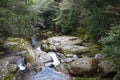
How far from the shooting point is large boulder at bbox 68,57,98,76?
963 cm

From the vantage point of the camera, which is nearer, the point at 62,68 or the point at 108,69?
the point at 108,69

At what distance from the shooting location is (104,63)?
9.55 metres

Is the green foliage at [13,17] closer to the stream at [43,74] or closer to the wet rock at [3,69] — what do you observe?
the wet rock at [3,69]

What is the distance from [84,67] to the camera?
9.70 m

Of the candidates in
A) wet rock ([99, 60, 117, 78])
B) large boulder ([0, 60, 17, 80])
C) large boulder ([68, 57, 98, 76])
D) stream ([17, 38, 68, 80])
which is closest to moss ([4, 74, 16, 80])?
large boulder ([0, 60, 17, 80])

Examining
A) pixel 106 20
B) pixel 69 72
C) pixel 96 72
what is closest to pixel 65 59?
pixel 69 72

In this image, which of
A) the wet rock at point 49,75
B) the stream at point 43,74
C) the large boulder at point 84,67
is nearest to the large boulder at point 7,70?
the stream at point 43,74

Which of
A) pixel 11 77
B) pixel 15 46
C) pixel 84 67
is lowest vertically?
pixel 15 46

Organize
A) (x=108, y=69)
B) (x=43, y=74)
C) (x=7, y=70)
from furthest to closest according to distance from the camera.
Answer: (x=7, y=70)
(x=43, y=74)
(x=108, y=69)

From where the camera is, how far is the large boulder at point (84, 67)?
31.6 ft

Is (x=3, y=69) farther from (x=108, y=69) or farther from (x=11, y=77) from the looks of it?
(x=108, y=69)

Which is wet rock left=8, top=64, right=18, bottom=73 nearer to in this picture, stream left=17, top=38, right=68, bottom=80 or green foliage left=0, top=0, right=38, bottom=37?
stream left=17, top=38, right=68, bottom=80

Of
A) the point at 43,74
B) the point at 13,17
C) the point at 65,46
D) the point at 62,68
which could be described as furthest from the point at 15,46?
the point at 62,68

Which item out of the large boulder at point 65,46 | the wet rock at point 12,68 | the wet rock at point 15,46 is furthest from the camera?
the wet rock at point 15,46
